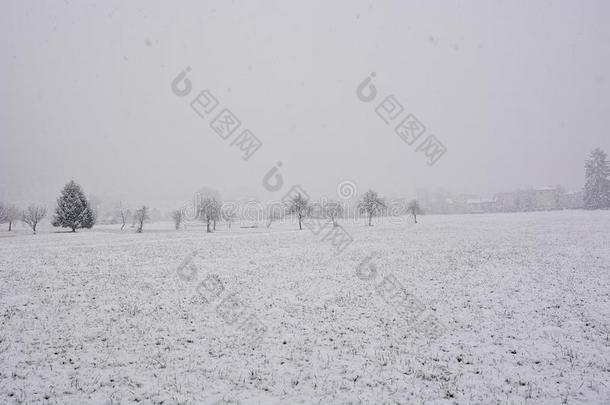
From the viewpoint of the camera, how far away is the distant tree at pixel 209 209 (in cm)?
6956

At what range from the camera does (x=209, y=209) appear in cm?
6938

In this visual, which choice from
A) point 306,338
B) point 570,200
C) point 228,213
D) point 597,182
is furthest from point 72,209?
point 570,200

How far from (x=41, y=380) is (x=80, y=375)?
0.92m

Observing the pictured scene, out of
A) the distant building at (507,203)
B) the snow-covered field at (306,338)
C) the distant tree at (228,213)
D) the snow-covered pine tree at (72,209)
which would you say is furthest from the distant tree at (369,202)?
the distant building at (507,203)

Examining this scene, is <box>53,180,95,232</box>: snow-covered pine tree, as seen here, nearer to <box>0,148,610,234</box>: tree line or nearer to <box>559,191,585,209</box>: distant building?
<box>0,148,610,234</box>: tree line

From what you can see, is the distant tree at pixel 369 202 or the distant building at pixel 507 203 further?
the distant building at pixel 507 203

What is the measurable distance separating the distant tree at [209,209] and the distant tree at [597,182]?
328 ft

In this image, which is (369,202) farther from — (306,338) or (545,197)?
(545,197)

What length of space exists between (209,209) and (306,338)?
62242mm

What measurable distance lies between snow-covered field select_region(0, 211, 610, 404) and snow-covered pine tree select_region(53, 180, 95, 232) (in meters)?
47.0

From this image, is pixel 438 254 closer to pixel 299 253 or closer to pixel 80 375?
pixel 299 253

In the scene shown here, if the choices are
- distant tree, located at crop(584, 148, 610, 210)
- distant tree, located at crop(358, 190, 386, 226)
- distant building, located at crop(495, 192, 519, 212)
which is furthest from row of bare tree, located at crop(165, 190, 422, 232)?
distant building, located at crop(495, 192, 519, 212)

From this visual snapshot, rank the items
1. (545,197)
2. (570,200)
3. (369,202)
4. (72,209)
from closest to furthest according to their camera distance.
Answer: (72,209), (369,202), (545,197), (570,200)

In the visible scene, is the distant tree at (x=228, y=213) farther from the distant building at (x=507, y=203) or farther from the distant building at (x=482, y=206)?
the distant building at (x=507, y=203)
